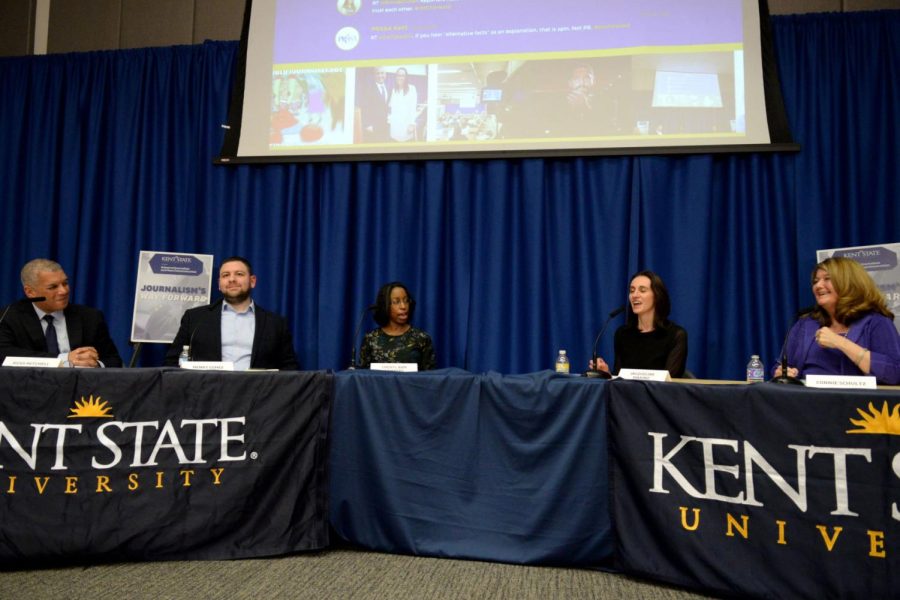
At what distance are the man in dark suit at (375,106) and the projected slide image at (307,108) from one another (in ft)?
A: 0.45

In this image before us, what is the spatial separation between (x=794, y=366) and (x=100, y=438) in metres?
2.95

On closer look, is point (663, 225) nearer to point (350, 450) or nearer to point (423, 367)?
point (423, 367)

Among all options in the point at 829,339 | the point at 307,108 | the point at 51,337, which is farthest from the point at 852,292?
the point at 51,337

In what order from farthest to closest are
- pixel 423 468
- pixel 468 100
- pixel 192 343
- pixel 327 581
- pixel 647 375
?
1. pixel 468 100
2. pixel 192 343
3. pixel 423 468
4. pixel 647 375
5. pixel 327 581

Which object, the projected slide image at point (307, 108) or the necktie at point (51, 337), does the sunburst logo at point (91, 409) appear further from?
the projected slide image at point (307, 108)

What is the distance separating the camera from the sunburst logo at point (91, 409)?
2.36 metres

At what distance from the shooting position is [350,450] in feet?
8.29

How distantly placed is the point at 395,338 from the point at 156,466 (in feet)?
5.32

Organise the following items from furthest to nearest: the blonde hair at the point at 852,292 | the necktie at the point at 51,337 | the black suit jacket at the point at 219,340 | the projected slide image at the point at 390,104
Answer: the projected slide image at the point at 390,104 < the black suit jacket at the point at 219,340 < the necktie at the point at 51,337 < the blonde hair at the point at 852,292

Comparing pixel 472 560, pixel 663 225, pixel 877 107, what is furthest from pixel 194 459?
pixel 877 107

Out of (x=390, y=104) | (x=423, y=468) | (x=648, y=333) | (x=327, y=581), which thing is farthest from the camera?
(x=390, y=104)

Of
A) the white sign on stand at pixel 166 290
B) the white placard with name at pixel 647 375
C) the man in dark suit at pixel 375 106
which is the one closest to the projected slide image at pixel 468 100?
the man in dark suit at pixel 375 106

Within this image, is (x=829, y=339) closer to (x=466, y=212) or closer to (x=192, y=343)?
(x=466, y=212)

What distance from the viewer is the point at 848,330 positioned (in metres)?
2.71
